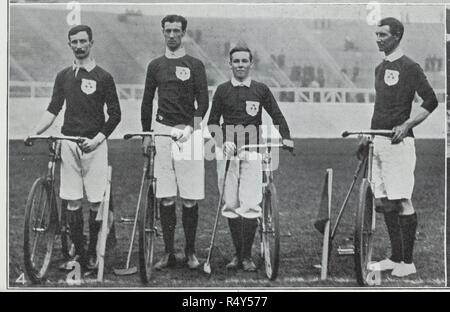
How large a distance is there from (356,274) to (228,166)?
3.15ft

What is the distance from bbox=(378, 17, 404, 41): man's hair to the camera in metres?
3.95

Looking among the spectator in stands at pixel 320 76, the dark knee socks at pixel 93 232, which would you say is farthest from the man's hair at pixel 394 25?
the dark knee socks at pixel 93 232

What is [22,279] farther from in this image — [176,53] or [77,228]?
[176,53]

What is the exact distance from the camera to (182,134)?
381cm

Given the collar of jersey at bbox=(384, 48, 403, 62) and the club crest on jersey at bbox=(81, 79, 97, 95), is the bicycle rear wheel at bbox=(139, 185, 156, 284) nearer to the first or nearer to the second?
the club crest on jersey at bbox=(81, 79, 97, 95)

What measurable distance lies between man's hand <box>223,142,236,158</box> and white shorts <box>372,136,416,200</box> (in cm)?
83

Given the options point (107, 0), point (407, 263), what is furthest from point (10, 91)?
point (407, 263)

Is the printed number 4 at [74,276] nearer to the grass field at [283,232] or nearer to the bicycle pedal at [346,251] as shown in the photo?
the grass field at [283,232]

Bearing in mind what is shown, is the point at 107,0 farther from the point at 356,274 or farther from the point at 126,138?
the point at 356,274

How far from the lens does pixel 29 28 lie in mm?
4152

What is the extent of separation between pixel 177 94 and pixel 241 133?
44 centimetres

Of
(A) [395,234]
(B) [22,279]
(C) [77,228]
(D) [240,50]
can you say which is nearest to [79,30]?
(D) [240,50]

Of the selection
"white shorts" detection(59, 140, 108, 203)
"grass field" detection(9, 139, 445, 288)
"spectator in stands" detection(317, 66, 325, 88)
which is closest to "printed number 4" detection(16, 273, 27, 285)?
"grass field" detection(9, 139, 445, 288)

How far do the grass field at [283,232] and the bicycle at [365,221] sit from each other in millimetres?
101
